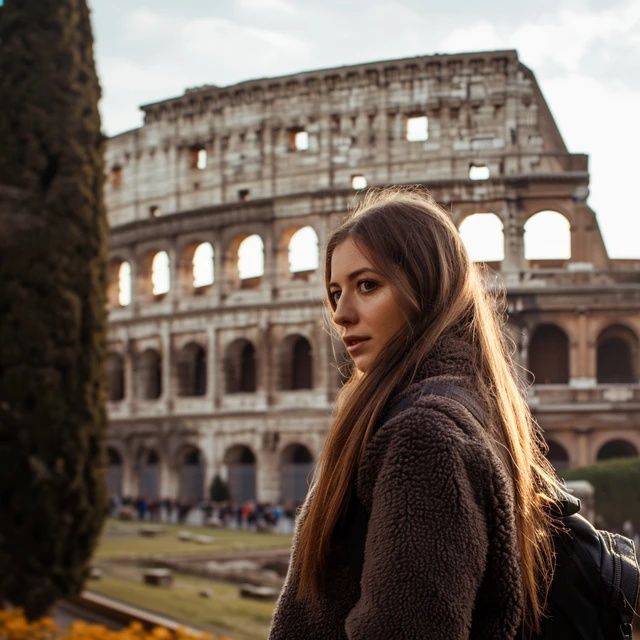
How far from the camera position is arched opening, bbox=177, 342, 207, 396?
35156 mm

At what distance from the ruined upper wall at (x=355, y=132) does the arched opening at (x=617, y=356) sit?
15.1 feet

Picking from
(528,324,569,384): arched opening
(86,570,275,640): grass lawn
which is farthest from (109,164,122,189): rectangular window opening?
(86,570,275,640): grass lawn

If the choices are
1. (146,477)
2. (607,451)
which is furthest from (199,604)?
(146,477)

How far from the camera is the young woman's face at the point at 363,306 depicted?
2158 millimetres

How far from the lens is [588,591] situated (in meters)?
2.05

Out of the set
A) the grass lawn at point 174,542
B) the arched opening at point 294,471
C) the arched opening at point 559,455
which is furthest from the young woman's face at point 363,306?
the arched opening at point 294,471

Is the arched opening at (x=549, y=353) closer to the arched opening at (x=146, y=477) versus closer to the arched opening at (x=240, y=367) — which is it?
the arched opening at (x=240, y=367)

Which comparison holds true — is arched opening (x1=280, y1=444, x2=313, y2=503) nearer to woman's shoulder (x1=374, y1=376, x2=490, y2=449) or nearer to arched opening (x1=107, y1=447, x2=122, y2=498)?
arched opening (x1=107, y1=447, x2=122, y2=498)

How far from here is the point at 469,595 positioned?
5.74 feet

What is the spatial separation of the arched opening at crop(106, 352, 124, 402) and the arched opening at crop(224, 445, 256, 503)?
6.50 m

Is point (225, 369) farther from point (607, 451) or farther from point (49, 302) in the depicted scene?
point (49, 302)

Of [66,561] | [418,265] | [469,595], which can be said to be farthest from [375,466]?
[66,561]

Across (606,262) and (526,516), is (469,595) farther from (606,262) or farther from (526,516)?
(606,262)

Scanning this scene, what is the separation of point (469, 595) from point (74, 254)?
11039 millimetres
